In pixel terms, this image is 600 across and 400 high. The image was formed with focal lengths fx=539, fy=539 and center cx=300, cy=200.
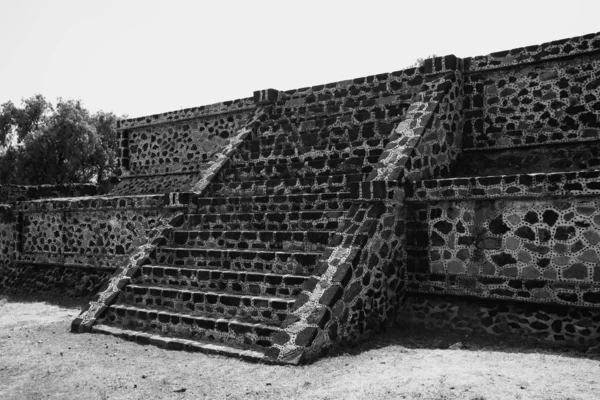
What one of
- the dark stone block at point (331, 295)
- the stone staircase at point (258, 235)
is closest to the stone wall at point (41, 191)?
the stone staircase at point (258, 235)

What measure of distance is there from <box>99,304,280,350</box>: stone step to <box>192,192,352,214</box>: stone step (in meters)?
2.16

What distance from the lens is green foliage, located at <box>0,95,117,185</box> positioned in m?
27.6

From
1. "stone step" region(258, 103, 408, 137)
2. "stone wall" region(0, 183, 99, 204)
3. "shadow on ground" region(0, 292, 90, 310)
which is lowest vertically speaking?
"shadow on ground" region(0, 292, 90, 310)

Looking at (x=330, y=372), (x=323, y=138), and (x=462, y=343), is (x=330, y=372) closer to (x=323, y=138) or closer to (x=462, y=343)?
(x=462, y=343)

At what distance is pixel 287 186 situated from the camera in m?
8.56

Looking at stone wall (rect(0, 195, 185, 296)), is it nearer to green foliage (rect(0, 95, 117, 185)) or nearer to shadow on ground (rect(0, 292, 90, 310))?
shadow on ground (rect(0, 292, 90, 310))

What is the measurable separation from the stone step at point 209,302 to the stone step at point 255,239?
948 mm

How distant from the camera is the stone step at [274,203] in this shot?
25.0 ft

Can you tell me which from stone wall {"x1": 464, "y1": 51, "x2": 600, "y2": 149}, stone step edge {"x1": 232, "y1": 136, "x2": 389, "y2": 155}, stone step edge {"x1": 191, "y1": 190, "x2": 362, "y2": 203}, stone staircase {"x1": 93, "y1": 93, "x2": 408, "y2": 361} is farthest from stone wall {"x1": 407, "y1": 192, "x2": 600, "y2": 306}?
stone wall {"x1": 464, "y1": 51, "x2": 600, "y2": 149}

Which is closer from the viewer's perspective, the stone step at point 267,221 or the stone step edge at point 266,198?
the stone step at point 267,221

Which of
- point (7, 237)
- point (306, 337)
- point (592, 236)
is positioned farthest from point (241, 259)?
point (7, 237)

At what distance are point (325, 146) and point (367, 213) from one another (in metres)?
2.76

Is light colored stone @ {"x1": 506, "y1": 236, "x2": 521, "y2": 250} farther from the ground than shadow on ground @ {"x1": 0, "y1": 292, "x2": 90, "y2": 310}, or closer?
farther from the ground

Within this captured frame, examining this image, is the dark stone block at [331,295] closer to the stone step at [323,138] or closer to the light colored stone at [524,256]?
the light colored stone at [524,256]
